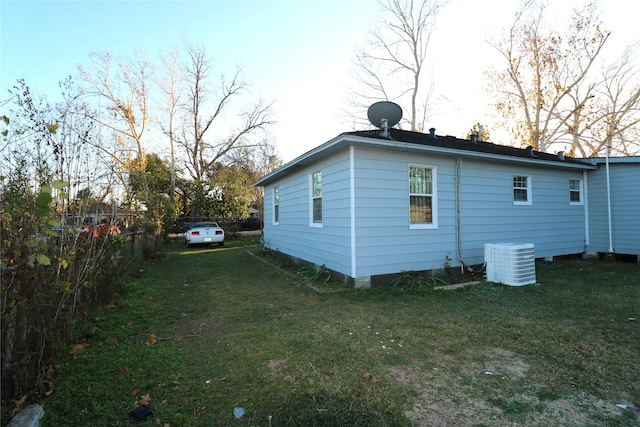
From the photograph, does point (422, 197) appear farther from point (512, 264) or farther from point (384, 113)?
point (512, 264)

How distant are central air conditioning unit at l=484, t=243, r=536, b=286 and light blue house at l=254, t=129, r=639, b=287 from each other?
746 mm

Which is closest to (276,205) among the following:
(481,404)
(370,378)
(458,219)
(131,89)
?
(458,219)

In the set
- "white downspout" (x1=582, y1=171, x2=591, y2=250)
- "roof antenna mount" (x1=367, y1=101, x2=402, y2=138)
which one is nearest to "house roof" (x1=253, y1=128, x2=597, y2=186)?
"roof antenna mount" (x1=367, y1=101, x2=402, y2=138)

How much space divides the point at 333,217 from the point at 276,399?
4.90 meters

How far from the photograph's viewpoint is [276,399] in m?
2.56

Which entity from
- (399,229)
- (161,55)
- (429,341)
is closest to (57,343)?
(429,341)

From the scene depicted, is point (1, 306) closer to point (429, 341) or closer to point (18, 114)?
point (18, 114)

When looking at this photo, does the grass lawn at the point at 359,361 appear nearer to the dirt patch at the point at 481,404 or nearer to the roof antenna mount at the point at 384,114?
the dirt patch at the point at 481,404

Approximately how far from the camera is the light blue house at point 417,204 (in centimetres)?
649

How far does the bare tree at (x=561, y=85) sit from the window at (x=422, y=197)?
18380 millimetres

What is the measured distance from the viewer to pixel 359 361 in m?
3.25

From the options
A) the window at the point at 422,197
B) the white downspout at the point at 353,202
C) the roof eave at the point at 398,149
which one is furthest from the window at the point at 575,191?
the white downspout at the point at 353,202

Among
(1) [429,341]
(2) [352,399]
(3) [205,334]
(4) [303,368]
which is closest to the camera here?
(2) [352,399]

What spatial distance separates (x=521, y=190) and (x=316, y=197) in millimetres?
5671
